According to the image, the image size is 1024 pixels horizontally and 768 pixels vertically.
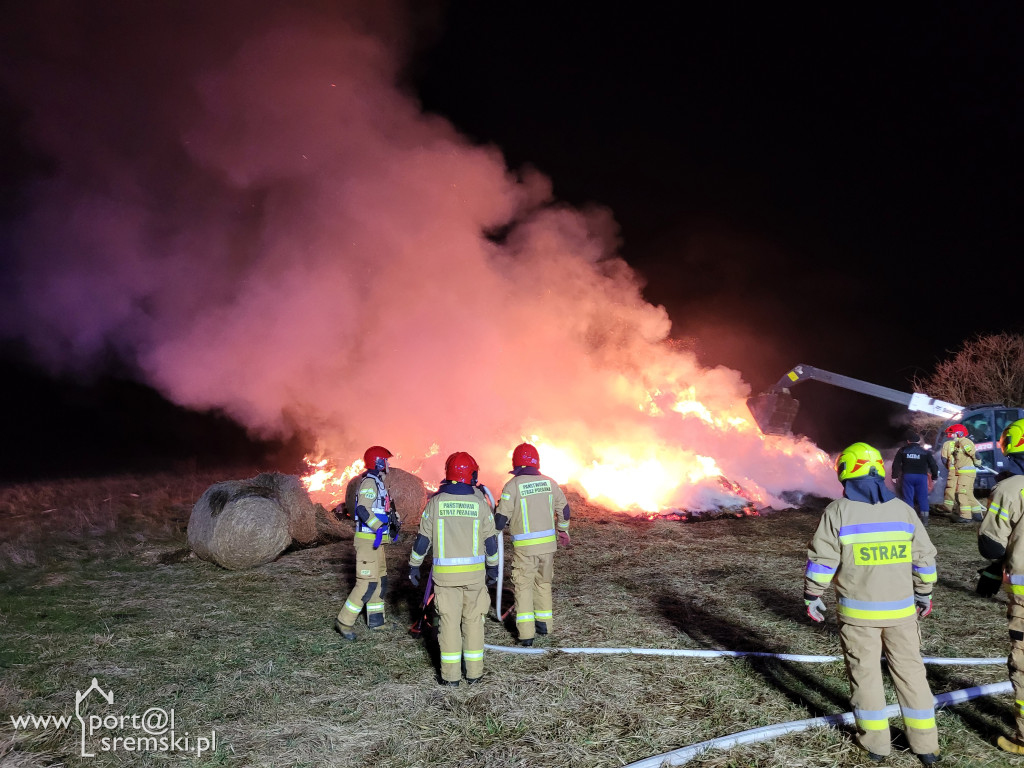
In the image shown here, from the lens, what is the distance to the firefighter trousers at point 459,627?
16.5ft

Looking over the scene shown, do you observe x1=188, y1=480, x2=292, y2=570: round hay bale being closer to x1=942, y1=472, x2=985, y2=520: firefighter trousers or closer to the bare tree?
x1=942, y1=472, x2=985, y2=520: firefighter trousers

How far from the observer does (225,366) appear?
55.1ft

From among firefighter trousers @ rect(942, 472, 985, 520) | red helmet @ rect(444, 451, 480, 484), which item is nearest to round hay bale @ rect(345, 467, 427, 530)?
red helmet @ rect(444, 451, 480, 484)

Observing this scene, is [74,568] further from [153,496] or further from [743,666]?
[743,666]

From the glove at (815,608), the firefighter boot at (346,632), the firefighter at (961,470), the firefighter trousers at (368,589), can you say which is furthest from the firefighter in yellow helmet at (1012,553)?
the firefighter at (961,470)

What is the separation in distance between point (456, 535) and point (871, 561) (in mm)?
2958

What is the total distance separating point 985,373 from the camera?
81.2 ft

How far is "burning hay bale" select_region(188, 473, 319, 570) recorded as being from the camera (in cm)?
888

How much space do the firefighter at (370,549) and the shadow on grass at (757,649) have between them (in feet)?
10.0

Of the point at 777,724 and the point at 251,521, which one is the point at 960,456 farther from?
the point at 251,521

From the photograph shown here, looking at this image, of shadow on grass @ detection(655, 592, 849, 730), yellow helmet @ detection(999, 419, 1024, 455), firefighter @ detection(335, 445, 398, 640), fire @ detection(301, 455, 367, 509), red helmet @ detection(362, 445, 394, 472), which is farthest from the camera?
fire @ detection(301, 455, 367, 509)

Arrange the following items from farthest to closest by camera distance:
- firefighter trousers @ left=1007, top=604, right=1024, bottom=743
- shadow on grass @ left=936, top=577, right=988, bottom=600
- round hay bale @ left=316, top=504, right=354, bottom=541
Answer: round hay bale @ left=316, top=504, right=354, bottom=541 → shadow on grass @ left=936, top=577, right=988, bottom=600 → firefighter trousers @ left=1007, top=604, right=1024, bottom=743

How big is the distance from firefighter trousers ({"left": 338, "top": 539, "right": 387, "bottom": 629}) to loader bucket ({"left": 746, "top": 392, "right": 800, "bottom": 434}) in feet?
42.0

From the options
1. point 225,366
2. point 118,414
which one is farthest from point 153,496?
point 118,414
